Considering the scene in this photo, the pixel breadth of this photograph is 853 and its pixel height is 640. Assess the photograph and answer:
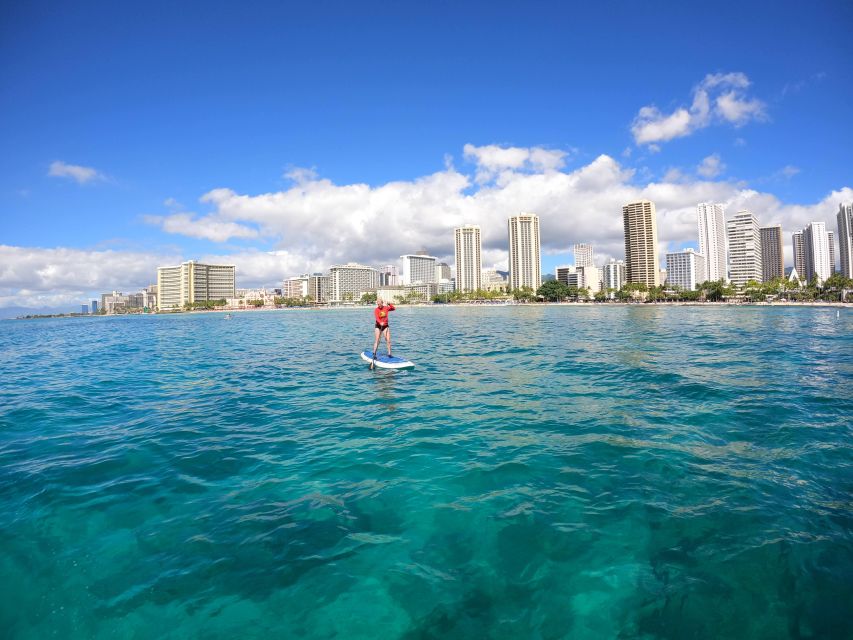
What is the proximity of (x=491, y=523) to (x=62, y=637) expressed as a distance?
17.5ft

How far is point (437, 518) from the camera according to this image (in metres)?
6.58

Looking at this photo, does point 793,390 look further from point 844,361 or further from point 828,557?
point 828,557

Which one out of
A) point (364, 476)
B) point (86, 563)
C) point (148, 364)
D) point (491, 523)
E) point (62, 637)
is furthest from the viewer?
point (148, 364)

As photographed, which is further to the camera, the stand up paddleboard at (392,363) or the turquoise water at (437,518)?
the stand up paddleboard at (392,363)

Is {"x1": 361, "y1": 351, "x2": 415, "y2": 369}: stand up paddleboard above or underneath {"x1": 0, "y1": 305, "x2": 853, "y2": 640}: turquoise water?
above

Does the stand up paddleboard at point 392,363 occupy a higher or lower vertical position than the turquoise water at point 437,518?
higher

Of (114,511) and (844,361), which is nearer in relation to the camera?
(114,511)

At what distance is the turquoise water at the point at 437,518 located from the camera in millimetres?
4668

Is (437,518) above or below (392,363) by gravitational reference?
below

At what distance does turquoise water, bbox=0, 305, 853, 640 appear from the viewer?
467 centimetres

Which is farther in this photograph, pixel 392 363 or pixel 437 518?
pixel 392 363

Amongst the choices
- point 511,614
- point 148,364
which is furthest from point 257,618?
point 148,364

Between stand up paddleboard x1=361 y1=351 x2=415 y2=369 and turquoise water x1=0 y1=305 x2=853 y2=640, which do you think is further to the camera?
stand up paddleboard x1=361 y1=351 x2=415 y2=369

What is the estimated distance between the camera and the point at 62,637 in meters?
4.52
